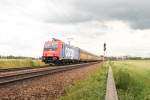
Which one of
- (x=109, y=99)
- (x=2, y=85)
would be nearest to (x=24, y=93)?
(x=2, y=85)

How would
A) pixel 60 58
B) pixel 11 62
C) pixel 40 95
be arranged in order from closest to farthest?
1. pixel 40 95
2. pixel 11 62
3. pixel 60 58

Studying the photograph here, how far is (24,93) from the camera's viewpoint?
11102 millimetres

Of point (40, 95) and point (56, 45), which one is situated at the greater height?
point (56, 45)

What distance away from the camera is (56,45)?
41906 millimetres

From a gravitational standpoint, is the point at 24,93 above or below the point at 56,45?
below

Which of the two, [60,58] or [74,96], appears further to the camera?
[60,58]

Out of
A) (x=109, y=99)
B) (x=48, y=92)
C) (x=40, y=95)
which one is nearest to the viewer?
(x=109, y=99)

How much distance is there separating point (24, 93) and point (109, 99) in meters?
5.10

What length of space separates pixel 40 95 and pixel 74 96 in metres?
1.75

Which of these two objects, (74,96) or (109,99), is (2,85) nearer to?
(74,96)

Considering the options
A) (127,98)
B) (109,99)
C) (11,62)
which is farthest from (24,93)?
(11,62)

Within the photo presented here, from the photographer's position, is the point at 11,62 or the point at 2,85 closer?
the point at 2,85

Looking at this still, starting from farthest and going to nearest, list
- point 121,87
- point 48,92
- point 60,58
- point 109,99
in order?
point 60,58 → point 121,87 → point 48,92 → point 109,99

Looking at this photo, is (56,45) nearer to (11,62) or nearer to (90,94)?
Answer: (11,62)
